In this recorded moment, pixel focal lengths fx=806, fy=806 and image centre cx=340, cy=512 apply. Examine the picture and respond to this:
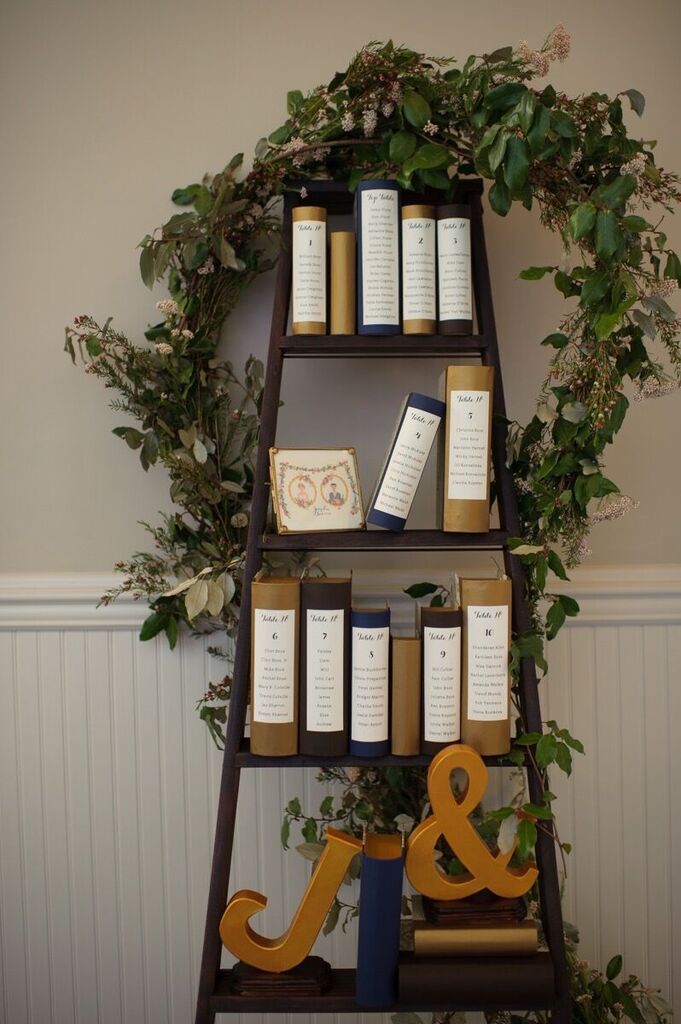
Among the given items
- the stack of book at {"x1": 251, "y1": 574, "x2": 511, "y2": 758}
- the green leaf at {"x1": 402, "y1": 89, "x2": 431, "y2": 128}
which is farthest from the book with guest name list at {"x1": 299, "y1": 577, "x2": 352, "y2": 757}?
the green leaf at {"x1": 402, "y1": 89, "x2": 431, "y2": 128}

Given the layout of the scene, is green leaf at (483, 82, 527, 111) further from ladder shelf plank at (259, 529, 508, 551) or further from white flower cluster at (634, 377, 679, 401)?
ladder shelf plank at (259, 529, 508, 551)

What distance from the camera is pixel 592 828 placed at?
1757mm

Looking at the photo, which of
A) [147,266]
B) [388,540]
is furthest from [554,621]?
[147,266]

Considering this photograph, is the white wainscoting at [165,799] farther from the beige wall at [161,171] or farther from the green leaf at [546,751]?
the green leaf at [546,751]

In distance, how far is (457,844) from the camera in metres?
1.40

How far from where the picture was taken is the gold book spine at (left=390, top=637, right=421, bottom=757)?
1.44 meters

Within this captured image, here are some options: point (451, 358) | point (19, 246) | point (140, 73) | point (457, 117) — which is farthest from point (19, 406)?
point (457, 117)

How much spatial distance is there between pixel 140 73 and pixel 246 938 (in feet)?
5.71

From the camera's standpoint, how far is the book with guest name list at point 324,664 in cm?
142

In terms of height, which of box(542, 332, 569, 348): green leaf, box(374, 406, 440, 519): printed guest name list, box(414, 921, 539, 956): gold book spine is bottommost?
box(414, 921, 539, 956): gold book spine

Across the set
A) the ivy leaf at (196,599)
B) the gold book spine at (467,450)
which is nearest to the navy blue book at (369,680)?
the gold book spine at (467,450)

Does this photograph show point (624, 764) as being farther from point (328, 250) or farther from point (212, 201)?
point (212, 201)

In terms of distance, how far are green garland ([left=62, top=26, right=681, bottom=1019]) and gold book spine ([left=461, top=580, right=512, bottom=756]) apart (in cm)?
4

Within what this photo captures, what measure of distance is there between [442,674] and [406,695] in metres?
0.08
